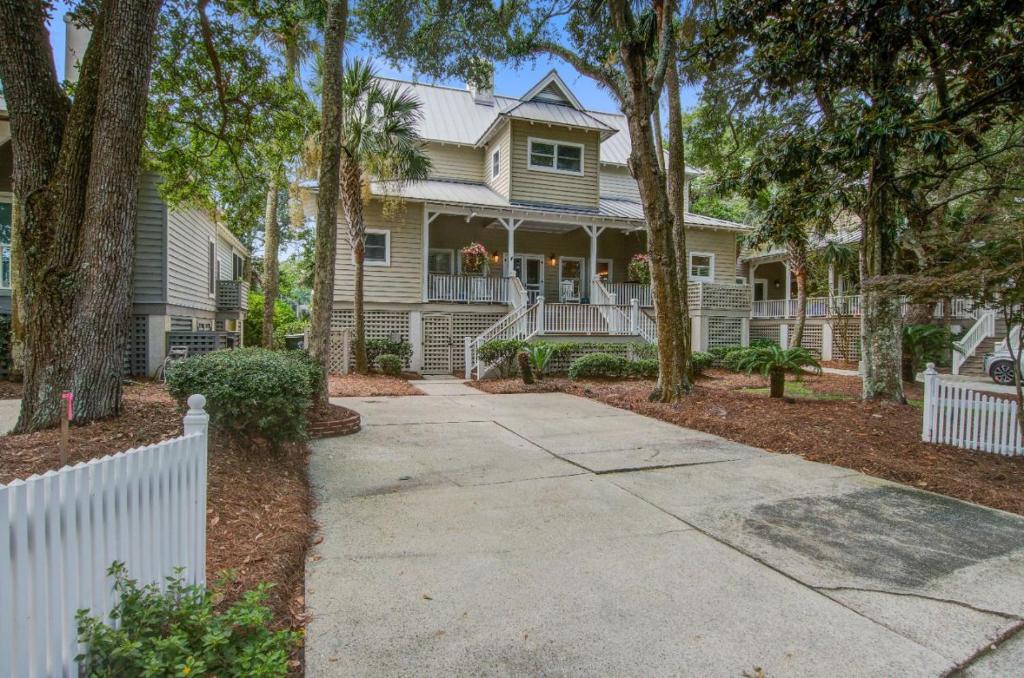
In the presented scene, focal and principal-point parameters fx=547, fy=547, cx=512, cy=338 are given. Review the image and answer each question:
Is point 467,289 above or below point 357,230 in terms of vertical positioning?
below

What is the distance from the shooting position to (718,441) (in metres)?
6.95

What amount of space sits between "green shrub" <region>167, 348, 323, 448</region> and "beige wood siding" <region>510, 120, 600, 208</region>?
13.1 meters

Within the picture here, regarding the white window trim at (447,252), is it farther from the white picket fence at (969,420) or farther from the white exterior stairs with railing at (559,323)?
the white picket fence at (969,420)

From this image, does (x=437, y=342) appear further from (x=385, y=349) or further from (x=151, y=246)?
(x=151, y=246)

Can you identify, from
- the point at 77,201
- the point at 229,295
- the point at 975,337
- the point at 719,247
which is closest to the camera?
the point at 77,201

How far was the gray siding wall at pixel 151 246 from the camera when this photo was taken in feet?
38.9

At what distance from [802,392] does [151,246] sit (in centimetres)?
1412

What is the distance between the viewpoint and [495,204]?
16047 mm

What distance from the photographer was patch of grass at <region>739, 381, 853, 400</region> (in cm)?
1024

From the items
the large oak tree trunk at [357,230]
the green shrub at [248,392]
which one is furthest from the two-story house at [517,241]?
the green shrub at [248,392]

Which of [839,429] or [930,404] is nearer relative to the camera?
[930,404]

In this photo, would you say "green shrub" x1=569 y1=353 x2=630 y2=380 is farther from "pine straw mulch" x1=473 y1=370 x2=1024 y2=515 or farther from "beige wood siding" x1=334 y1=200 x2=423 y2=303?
"beige wood siding" x1=334 y1=200 x2=423 y2=303

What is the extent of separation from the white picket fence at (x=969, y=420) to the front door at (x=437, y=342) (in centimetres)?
1155

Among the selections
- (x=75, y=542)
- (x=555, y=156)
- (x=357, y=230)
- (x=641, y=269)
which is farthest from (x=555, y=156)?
(x=75, y=542)
